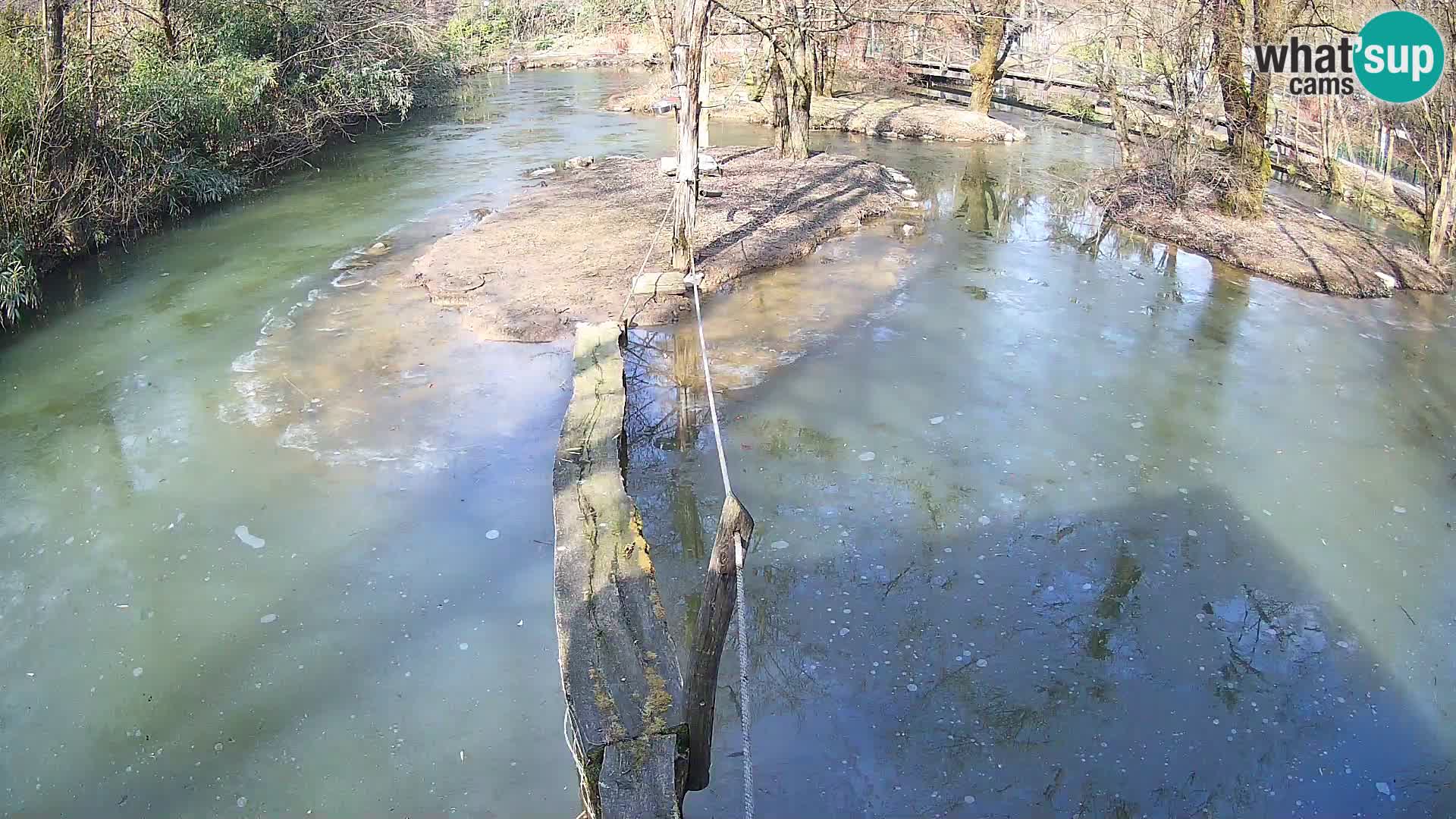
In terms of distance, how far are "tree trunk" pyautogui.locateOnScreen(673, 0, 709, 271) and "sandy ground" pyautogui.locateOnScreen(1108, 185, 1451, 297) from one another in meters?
→ 5.71

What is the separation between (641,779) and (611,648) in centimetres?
70

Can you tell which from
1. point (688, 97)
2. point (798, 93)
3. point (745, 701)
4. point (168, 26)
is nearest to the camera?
point (745, 701)

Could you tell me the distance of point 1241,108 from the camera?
36.0 ft

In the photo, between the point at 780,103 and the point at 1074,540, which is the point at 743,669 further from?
the point at 780,103

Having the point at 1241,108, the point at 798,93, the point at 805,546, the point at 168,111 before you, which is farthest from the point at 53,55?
the point at 1241,108

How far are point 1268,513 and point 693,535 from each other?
3322mm

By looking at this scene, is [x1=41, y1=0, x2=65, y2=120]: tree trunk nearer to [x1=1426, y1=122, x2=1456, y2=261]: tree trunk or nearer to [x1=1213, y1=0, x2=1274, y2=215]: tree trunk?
[x1=1213, y1=0, x2=1274, y2=215]: tree trunk

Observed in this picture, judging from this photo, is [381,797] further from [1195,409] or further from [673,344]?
[1195,409]

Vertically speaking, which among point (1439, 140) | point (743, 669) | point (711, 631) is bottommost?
point (743, 669)

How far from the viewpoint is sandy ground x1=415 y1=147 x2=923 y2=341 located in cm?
870

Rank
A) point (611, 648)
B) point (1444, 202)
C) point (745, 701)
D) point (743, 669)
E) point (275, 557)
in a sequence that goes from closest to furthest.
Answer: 1. point (743, 669)
2. point (611, 648)
3. point (745, 701)
4. point (275, 557)
5. point (1444, 202)

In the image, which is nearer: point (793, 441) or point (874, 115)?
point (793, 441)

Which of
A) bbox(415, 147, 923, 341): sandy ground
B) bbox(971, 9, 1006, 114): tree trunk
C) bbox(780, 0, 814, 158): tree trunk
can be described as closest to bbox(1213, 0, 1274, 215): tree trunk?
bbox(415, 147, 923, 341): sandy ground

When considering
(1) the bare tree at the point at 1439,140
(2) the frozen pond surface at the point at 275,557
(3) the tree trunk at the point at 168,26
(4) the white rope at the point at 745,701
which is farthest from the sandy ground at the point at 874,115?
(4) the white rope at the point at 745,701
